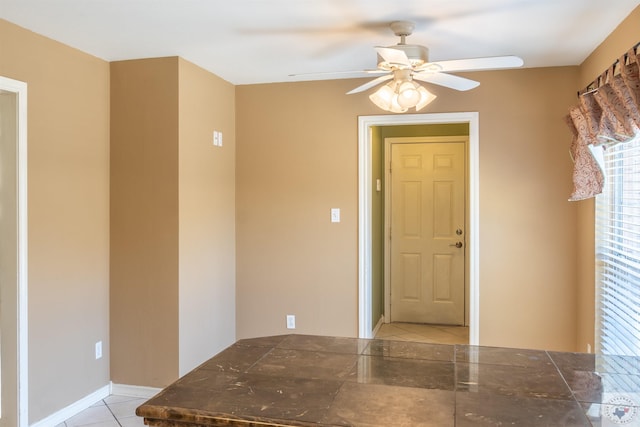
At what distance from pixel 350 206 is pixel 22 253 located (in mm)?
2302

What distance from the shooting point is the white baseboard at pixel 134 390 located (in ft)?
11.4

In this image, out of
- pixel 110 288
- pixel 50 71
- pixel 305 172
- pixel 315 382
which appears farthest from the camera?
pixel 305 172

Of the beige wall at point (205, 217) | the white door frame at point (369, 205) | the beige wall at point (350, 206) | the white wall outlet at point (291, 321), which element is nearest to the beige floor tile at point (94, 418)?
the beige wall at point (205, 217)

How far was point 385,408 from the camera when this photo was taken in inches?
51.7

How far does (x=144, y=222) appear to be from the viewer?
11.3 feet

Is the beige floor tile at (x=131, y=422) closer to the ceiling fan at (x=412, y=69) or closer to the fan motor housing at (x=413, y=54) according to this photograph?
the ceiling fan at (x=412, y=69)

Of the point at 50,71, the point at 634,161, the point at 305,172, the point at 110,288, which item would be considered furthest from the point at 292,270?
the point at 634,161

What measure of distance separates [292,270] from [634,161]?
2532 millimetres

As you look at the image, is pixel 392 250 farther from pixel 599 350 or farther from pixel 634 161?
pixel 634 161

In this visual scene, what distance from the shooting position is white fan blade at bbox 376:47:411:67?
7.42 feet

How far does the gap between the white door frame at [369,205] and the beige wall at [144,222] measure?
1.45 m

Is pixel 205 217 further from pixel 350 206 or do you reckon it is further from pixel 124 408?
pixel 124 408

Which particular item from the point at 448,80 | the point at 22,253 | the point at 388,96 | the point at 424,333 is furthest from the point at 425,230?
the point at 22,253

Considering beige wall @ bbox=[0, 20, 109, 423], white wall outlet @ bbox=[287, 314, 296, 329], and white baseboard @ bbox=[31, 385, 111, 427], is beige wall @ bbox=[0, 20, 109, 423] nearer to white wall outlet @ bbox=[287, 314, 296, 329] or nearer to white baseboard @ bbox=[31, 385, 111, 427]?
white baseboard @ bbox=[31, 385, 111, 427]
